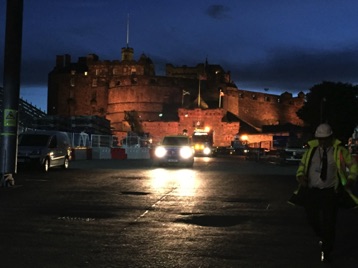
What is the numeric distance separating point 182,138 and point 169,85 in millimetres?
82763

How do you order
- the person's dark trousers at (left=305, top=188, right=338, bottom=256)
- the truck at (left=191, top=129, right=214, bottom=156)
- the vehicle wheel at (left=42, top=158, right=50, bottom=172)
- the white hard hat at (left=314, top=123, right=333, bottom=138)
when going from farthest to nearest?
the truck at (left=191, top=129, right=214, bottom=156)
the vehicle wheel at (left=42, top=158, right=50, bottom=172)
the white hard hat at (left=314, top=123, right=333, bottom=138)
the person's dark trousers at (left=305, top=188, right=338, bottom=256)

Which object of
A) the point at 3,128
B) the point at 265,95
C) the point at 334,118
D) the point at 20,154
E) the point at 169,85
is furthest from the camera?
the point at 265,95

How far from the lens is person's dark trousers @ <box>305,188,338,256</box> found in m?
7.21

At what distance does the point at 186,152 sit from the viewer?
3234 cm

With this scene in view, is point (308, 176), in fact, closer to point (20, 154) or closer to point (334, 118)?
point (20, 154)

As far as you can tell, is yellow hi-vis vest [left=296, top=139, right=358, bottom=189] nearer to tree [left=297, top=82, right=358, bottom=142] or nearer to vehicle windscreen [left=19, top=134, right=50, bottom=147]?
vehicle windscreen [left=19, top=134, right=50, bottom=147]

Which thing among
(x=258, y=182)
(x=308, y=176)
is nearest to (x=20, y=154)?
(x=258, y=182)

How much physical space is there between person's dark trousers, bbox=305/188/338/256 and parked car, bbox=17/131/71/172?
60.2ft

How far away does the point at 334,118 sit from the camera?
301 ft

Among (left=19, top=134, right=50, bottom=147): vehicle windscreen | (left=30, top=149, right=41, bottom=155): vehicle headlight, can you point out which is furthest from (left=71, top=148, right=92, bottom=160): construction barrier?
(left=30, top=149, right=41, bottom=155): vehicle headlight

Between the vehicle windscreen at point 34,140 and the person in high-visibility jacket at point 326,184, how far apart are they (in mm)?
19267

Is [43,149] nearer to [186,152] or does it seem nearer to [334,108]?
[186,152]

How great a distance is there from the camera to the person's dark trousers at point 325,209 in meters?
7.21

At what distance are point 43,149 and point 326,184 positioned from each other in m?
18.8
